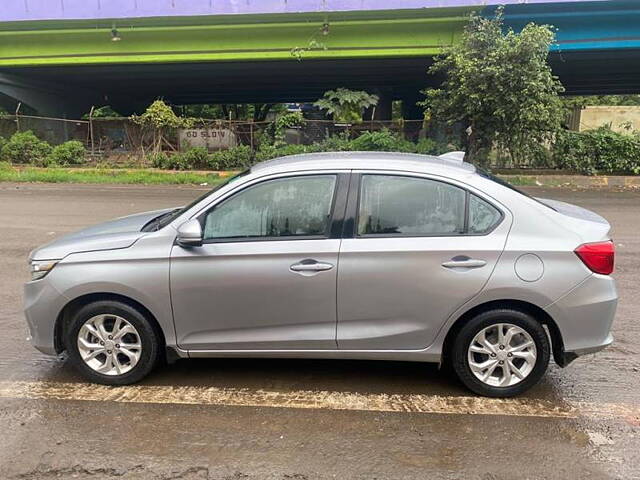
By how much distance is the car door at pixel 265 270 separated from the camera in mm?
3777

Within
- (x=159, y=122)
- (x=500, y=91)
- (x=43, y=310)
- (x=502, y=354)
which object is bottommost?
(x=502, y=354)

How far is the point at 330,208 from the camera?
388 cm

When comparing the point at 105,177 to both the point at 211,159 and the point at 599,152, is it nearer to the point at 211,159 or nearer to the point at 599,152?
the point at 211,159

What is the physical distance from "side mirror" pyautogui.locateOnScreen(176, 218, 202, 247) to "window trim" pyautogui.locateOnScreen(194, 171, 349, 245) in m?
0.08

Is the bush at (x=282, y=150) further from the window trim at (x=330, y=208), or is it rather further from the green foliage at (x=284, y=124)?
the window trim at (x=330, y=208)

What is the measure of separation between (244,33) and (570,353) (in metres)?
20.8

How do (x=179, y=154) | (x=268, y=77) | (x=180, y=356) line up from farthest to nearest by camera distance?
(x=268, y=77) → (x=179, y=154) → (x=180, y=356)

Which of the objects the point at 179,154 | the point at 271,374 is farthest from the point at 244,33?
the point at 271,374

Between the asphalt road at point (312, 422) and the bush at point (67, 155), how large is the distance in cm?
1748

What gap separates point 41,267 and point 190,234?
1.17 m

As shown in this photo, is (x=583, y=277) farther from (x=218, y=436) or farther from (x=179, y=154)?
(x=179, y=154)

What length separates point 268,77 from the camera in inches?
1152

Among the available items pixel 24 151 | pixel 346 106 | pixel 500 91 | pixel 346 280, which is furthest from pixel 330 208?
pixel 24 151

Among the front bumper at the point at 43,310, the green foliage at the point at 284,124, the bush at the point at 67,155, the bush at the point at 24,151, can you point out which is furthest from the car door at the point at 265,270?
the bush at the point at 24,151
